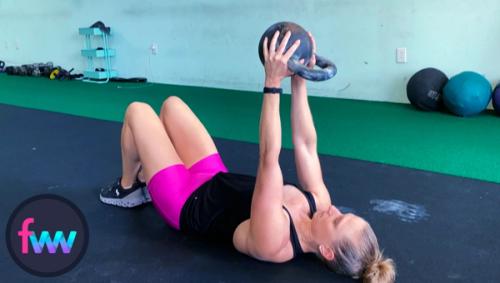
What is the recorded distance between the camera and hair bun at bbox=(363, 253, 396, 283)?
54.2 inches

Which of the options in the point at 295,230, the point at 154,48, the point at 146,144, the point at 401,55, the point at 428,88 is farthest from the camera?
the point at 154,48

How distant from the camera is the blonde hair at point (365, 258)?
1383 mm

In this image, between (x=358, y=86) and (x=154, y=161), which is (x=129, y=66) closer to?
(x=358, y=86)

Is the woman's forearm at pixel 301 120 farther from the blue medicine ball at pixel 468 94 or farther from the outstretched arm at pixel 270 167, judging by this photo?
the blue medicine ball at pixel 468 94

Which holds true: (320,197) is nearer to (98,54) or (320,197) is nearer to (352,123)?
(352,123)

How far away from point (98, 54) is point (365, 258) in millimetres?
5879

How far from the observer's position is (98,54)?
6.45 meters

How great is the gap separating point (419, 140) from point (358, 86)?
154 centimetres

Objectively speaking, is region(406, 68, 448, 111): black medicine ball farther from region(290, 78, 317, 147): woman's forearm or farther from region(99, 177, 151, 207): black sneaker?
region(99, 177, 151, 207): black sneaker

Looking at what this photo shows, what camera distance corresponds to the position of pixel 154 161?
5.88 ft

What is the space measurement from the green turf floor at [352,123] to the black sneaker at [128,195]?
1.21m

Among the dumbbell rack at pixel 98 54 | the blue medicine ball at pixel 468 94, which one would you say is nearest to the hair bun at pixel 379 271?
the blue medicine ball at pixel 468 94

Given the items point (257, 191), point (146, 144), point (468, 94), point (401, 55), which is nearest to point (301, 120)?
point (257, 191)

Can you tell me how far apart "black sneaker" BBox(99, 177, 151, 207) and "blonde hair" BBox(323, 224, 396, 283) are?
3.50 feet
